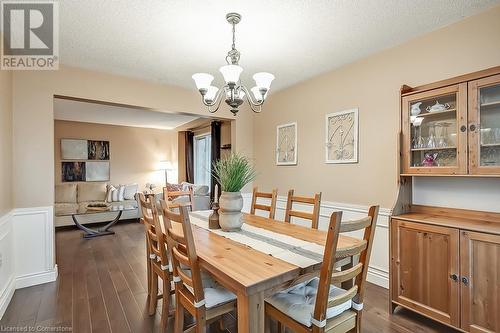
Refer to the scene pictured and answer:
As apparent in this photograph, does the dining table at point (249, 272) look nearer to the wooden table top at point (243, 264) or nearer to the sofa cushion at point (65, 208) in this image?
the wooden table top at point (243, 264)

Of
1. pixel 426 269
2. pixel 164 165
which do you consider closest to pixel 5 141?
pixel 426 269

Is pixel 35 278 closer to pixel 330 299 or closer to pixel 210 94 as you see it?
pixel 210 94

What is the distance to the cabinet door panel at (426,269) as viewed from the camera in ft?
Result: 6.00

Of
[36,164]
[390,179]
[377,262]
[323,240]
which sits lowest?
[377,262]

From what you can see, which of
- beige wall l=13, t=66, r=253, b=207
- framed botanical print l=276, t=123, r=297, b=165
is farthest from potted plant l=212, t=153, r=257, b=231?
beige wall l=13, t=66, r=253, b=207

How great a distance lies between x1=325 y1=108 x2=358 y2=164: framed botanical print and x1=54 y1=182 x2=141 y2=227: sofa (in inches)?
172

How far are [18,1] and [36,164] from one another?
1624mm

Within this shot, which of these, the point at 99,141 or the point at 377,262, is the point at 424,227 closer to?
the point at 377,262

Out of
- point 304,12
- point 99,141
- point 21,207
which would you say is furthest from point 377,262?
point 99,141

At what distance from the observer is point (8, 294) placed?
2.36 metres

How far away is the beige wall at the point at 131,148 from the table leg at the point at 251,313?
21.4 feet

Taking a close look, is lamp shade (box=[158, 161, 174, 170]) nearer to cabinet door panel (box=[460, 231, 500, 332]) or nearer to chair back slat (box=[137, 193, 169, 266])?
chair back slat (box=[137, 193, 169, 266])

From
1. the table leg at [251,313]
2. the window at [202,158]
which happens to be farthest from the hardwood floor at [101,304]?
the window at [202,158]

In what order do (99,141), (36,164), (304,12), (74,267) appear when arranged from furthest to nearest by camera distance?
1. (99,141)
2. (74,267)
3. (36,164)
4. (304,12)
